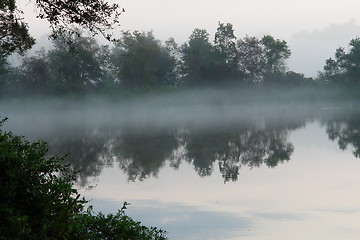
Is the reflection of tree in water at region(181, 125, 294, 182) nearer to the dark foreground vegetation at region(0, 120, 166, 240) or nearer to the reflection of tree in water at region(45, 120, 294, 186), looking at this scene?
the reflection of tree in water at region(45, 120, 294, 186)

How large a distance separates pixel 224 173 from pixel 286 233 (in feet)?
26.9

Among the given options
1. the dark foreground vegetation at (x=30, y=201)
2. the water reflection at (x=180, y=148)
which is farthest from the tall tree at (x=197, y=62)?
the dark foreground vegetation at (x=30, y=201)

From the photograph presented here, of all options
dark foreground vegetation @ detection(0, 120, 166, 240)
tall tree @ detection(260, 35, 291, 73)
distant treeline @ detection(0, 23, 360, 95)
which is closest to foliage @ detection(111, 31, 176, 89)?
distant treeline @ detection(0, 23, 360, 95)

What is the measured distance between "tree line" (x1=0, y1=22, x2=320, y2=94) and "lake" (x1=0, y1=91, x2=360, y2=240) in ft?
130

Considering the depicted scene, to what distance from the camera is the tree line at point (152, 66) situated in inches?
3044

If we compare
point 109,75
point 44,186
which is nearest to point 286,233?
point 44,186

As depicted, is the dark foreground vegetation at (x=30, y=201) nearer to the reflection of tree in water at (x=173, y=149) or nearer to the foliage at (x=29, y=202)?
the foliage at (x=29, y=202)

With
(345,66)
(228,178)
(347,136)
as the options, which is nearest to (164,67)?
(345,66)

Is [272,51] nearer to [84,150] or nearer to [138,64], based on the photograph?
[138,64]

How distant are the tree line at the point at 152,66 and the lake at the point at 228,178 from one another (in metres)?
39.5

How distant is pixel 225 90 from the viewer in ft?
274

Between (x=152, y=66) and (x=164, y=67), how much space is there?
5.12 metres

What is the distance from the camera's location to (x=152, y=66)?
270ft

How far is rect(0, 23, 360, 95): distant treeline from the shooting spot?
254ft
